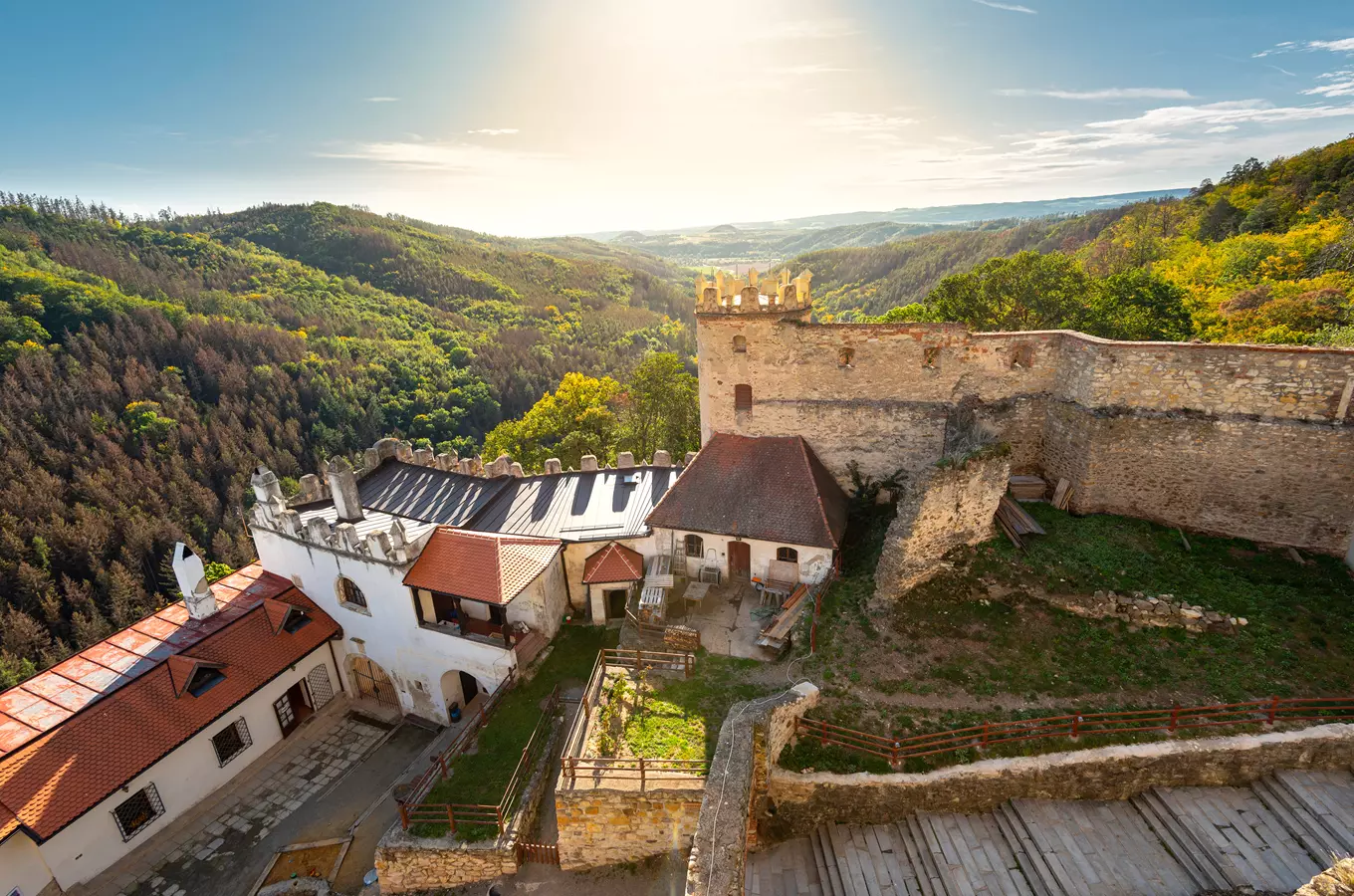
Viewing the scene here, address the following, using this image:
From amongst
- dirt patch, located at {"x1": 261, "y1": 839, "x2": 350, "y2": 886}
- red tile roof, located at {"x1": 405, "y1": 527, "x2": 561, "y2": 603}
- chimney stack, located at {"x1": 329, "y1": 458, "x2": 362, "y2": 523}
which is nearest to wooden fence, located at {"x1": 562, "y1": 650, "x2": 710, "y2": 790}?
red tile roof, located at {"x1": 405, "y1": 527, "x2": 561, "y2": 603}

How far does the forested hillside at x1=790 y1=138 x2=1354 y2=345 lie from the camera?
28469mm

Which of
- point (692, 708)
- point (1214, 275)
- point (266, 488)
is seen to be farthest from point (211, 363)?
point (1214, 275)

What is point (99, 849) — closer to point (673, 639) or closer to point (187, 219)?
point (673, 639)

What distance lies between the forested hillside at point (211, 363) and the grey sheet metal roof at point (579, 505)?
111ft

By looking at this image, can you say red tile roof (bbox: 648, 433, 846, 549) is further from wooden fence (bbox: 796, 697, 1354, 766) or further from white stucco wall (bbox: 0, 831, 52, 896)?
white stucco wall (bbox: 0, 831, 52, 896)

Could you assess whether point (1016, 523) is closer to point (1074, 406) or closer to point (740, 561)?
point (1074, 406)

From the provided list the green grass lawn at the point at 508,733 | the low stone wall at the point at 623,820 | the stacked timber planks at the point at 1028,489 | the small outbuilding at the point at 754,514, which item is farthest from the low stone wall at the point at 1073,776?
the stacked timber planks at the point at 1028,489

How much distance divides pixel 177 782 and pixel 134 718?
2.26 m

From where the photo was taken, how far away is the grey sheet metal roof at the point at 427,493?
2362cm

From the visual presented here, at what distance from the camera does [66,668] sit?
18797 millimetres

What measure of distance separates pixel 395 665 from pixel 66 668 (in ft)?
30.7

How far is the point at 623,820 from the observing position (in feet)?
41.9

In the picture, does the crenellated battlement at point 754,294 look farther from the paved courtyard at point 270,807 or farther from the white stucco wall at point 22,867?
the white stucco wall at point 22,867

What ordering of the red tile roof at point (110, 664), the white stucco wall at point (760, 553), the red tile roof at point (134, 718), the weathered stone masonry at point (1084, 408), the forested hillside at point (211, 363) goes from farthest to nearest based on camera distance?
the forested hillside at point (211, 363) < the white stucco wall at point (760, 553) < the red tile roof at point (110, 664) < the weathered stone masonry at point (1084, 408) < the red tile roof at point (134, 718)
